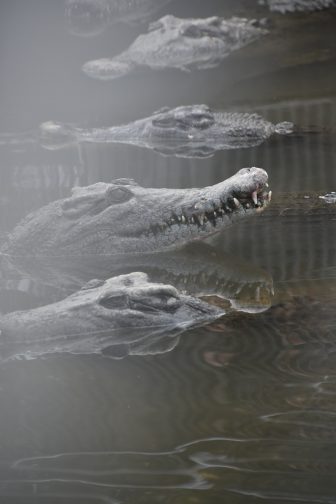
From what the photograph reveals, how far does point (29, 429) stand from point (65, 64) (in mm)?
11972

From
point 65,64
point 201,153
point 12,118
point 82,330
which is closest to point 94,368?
point 82,330

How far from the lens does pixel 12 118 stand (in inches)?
521

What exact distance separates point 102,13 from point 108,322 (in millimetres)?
12611

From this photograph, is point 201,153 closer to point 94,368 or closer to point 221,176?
point 221,176

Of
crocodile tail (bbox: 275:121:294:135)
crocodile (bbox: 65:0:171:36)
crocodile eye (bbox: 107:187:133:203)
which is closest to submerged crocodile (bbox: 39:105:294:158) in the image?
crocodile tail (bbox: 275:121:294:135)

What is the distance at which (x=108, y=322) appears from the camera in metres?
6.01

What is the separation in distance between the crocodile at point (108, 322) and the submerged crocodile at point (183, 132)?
4939 mm

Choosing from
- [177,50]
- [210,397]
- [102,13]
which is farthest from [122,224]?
[102,13]

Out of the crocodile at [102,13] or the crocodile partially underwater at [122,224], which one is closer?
the crocodile partially underwater at [122,224]

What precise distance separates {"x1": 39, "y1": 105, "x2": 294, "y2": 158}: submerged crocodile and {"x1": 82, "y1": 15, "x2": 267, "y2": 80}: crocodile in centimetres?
339

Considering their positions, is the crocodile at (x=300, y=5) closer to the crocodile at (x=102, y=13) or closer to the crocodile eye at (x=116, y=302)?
the crocodile at (x=102, y=13)

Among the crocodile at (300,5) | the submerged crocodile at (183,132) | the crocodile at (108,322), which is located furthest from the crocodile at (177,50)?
the crocodile at (108,322)

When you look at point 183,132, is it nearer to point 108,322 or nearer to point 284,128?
point 284,128

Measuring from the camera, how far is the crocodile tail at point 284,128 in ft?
A: 36.4
